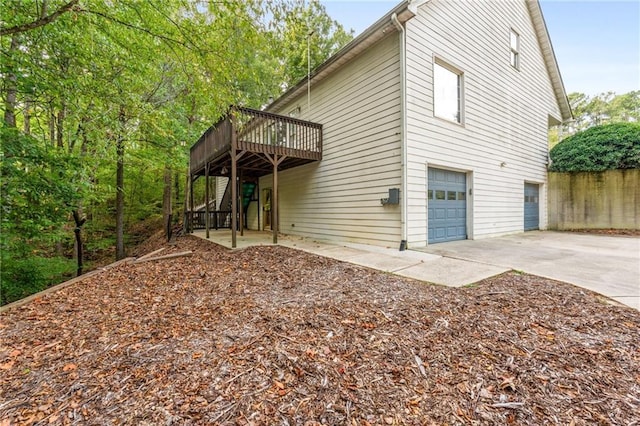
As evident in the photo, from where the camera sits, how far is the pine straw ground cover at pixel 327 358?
1.53 meters

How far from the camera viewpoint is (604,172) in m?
9.45

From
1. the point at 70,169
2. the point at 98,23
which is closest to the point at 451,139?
the point at 98,23

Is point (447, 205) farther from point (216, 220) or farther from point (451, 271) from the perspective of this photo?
point (216, 220)

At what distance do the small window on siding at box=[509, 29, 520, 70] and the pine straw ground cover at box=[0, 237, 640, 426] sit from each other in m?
8.94

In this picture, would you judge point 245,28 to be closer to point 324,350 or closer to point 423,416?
point 324,350

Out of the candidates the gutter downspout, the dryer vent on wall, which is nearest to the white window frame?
the gutter downspout

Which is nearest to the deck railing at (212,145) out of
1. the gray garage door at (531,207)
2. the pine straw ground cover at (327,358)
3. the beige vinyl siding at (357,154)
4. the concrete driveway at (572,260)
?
the beige vinyl siding at (357,154)

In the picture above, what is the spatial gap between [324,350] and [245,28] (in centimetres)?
428

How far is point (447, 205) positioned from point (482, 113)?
3.19 meters

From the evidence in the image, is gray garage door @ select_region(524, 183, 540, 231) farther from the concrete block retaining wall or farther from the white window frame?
the white window frame

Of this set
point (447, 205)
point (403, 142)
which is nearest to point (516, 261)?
point (447, 205)

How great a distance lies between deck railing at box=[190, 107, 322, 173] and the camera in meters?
6.74

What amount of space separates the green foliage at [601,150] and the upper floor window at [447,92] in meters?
6.24

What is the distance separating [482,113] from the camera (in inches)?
307
